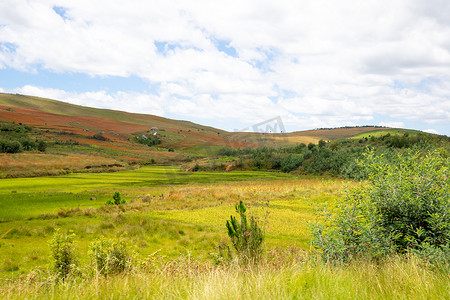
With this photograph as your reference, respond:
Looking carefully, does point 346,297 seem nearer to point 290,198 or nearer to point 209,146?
point 290,198

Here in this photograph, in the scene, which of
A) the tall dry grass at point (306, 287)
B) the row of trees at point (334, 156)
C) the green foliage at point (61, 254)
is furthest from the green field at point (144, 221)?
the row of trees at point (334, 156)

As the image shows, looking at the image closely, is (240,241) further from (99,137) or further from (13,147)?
(99,137)

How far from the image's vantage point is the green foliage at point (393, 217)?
20.8 feet

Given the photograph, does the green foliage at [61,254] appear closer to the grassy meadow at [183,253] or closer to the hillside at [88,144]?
the grassy meadow at [183,253]

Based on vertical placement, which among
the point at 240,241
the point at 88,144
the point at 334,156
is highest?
the point at 334,156

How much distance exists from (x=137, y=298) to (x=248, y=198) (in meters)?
23.7

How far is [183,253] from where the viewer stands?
1259 cm

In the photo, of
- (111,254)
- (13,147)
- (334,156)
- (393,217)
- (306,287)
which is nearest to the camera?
(306,287)

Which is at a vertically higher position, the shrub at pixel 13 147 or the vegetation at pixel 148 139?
the vegetation at pixel 148 139

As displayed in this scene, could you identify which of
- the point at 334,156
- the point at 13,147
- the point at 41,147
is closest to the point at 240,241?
the point at 334,156

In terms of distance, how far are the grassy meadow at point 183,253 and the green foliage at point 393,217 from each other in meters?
0.54

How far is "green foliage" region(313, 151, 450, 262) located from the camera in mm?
6328

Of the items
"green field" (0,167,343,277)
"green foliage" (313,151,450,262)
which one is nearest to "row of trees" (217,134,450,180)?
"green field" (0,167,343,277)

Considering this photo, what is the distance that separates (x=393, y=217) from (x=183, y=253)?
8.51m
